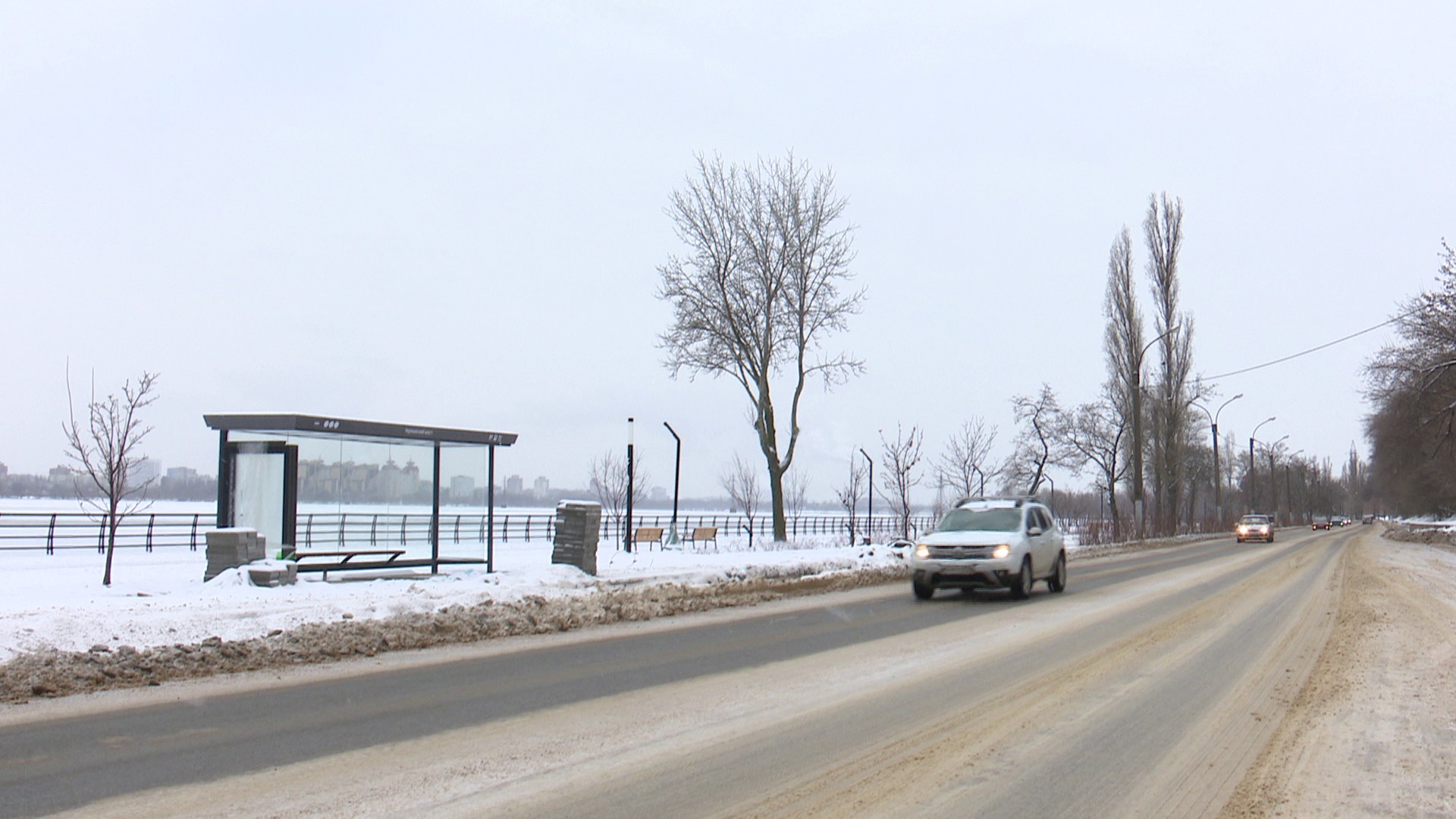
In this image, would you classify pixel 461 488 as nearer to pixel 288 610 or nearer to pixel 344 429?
pixel 344 429

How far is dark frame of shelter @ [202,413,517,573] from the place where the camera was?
17.2m

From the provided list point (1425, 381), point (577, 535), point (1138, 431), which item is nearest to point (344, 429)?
point (577, 535)

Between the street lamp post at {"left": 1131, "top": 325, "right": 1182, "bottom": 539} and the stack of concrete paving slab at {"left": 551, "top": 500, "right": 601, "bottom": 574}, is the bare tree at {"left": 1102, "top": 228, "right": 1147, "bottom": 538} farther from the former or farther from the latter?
the stack of concrete paving slab at {"left": 551, "top": 500, "right": 601, "bottom": 574}

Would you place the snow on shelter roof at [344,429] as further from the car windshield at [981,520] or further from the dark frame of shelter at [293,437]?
the car windshield at [981,520]

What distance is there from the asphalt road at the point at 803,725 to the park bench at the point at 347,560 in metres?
6.53

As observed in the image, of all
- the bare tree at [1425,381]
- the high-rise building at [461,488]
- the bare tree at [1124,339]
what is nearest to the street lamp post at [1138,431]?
the bare tree at [1124,339]

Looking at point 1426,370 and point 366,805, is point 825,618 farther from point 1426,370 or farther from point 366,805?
point 1426,370

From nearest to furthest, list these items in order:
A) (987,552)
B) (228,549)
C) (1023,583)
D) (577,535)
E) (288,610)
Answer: (288,610), (228,549), (987,552), (1023,583), (577,535)

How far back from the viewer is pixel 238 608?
12953 millimetres

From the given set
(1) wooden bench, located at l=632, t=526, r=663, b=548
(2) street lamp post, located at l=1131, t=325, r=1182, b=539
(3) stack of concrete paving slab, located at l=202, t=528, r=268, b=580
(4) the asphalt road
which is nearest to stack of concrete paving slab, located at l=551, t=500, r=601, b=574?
(3) stack of concrete paving slab, located at l=202, t=528, r=268, b=580

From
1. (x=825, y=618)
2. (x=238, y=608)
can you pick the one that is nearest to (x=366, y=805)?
(x=238, y=608)

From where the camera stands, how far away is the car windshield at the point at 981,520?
59.6 ft

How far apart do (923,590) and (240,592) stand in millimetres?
10936

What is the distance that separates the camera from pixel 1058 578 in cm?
1934
